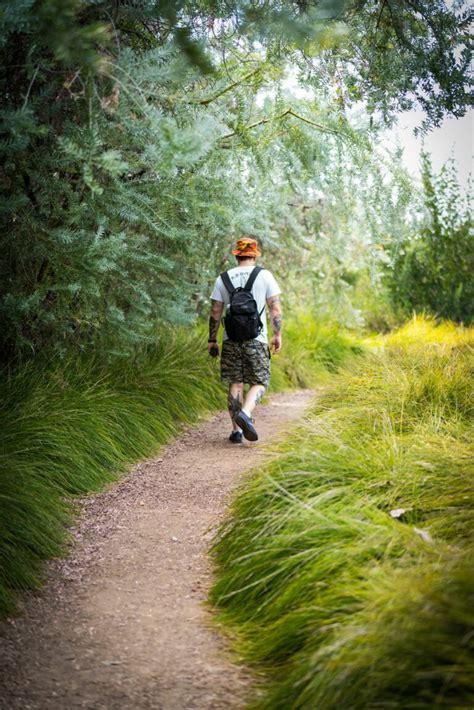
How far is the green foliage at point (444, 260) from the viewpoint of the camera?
49.0 ft

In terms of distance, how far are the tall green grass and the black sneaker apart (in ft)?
4.79

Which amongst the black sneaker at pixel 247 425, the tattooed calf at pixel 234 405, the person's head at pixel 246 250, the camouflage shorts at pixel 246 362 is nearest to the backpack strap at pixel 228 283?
the person's head at pixel 246 250

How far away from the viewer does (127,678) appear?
2982 millimetres

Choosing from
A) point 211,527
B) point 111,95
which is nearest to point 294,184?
point 111,95

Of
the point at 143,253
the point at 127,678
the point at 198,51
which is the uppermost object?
the point at 198,51

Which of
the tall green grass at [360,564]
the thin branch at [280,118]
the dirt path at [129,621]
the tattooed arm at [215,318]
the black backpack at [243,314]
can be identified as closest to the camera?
the tall green grass at [360,564]

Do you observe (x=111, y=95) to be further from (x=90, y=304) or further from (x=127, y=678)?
(x=127, y=678)

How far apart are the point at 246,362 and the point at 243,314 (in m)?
0.56

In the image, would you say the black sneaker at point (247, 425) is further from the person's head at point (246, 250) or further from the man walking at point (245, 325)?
the person's head at point (246, 250)

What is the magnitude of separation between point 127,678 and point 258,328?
175 inches

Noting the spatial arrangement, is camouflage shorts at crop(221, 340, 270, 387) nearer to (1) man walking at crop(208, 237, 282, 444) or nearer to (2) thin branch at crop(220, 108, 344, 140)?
(1) man walking at crop(208, 237, 282, 444)

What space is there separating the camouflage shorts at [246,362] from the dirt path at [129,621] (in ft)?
5.68

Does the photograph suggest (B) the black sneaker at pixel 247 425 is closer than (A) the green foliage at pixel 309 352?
Yes

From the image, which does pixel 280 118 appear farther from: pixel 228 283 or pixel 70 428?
pixel 70 428
